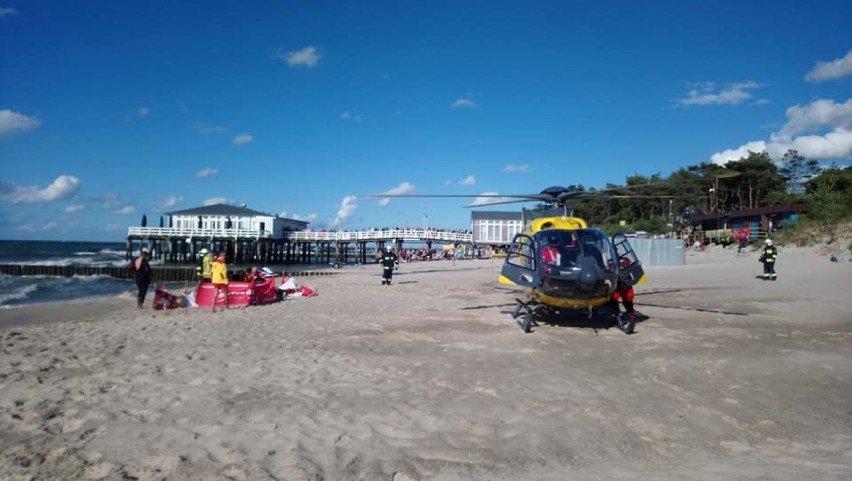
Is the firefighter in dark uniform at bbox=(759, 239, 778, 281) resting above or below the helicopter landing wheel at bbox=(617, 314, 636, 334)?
above

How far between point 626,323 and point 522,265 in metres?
2.51

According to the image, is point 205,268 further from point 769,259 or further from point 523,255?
point 769,259

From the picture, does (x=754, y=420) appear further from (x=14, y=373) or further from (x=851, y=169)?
(x=851, y=169)

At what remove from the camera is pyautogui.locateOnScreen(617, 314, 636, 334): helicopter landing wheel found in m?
9.76

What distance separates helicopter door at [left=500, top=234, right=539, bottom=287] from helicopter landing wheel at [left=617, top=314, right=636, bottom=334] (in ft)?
6.26

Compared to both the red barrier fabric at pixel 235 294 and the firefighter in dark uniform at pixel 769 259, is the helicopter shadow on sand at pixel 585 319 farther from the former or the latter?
the firefighter in dark uniform at pixel 769 259

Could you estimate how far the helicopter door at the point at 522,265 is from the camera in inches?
405

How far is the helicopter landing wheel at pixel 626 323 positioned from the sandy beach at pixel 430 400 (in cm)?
27

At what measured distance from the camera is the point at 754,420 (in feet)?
16.5

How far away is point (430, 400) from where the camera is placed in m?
5.71

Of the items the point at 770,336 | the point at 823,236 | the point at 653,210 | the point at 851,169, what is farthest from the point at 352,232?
the point at 770,336

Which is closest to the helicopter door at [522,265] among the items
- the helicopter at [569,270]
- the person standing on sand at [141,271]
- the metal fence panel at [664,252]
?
the helicopter at [569,270]

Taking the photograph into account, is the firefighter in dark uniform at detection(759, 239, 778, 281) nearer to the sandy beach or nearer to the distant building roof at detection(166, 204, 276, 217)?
the sandy beach

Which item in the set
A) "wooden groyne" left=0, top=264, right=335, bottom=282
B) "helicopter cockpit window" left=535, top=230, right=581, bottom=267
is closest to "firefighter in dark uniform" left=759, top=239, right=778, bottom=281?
"helicopter cockpit window" left=535, top=230, right=581, bottom=267
